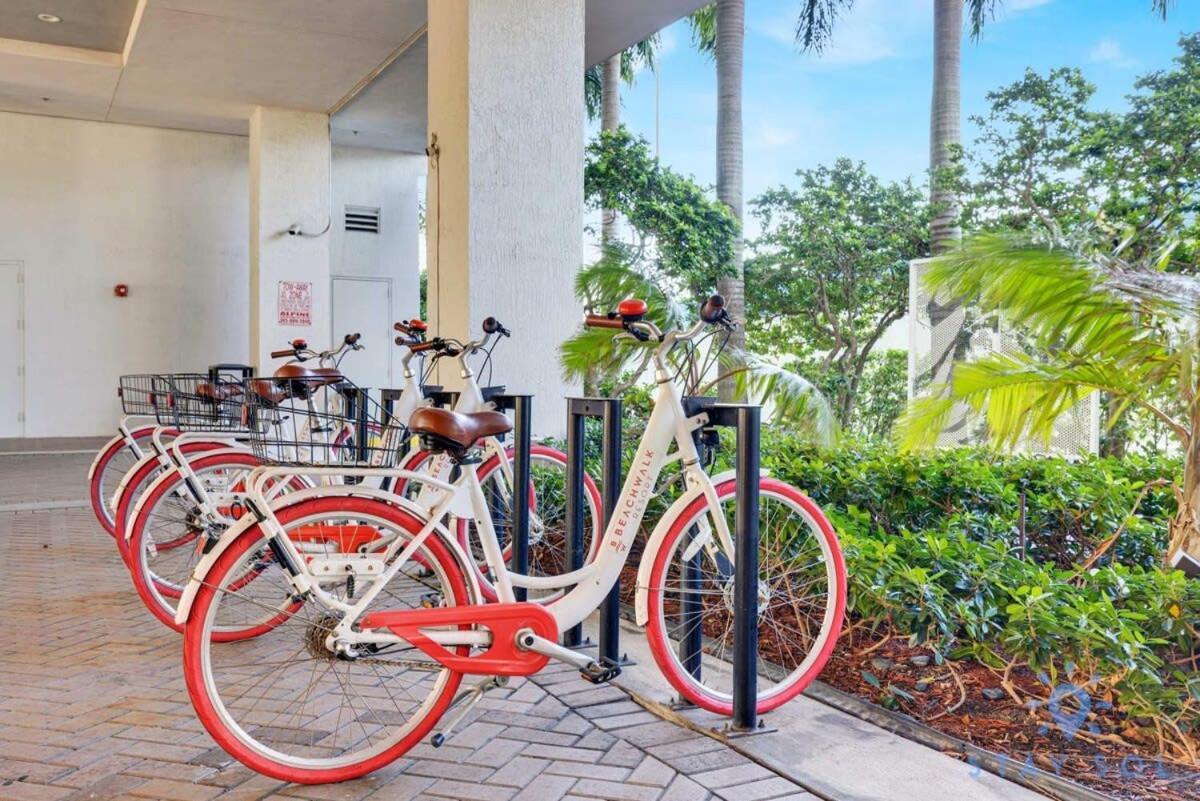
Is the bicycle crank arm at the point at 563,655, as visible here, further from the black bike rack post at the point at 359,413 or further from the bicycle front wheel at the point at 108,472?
the bicycle front wheel at the point at 108,472

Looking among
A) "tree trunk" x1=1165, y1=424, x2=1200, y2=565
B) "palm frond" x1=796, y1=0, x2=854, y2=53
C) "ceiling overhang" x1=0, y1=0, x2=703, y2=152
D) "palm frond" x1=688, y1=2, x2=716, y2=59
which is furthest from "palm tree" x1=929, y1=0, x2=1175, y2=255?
"tree trunk" x1=1165, y1=424, x2=1200, y2=565

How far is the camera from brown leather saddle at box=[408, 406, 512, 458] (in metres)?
2.37

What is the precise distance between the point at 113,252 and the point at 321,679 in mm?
9586

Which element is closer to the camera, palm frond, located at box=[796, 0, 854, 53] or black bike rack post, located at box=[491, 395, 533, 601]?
black bike rack post, located at box=[491, 395, 533, 601]

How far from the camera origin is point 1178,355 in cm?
311

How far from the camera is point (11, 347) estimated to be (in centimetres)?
1040

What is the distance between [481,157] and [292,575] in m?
3.49

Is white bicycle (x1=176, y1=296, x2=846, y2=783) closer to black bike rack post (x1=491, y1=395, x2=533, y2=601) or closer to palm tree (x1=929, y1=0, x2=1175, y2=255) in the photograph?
black bike rack post (x1=491, y1=395, x2=533, y2=601)

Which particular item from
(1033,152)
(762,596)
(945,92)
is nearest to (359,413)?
(762,596)

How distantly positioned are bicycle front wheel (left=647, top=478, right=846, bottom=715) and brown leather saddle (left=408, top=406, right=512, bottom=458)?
2.03 feet

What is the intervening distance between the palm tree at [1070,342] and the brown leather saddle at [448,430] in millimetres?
2095

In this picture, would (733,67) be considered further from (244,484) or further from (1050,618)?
(1050,618)

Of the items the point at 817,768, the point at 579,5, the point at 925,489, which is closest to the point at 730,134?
the point at 579,5

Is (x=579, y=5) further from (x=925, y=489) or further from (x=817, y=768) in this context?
(x=817, y=768)
